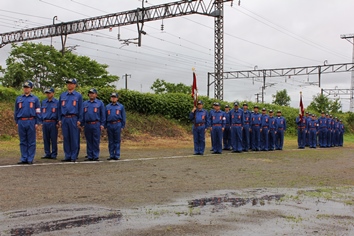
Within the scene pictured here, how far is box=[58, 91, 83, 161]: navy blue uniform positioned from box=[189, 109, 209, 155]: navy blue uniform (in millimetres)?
5154

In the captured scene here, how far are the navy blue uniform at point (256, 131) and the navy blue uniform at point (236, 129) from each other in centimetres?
204

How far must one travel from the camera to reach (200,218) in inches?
202

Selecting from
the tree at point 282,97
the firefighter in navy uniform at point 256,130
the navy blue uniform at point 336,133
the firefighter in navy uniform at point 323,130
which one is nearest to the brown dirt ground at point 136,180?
the firefighter in navy uniform at point 256,130

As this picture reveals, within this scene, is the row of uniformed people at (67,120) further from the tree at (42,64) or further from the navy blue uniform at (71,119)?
the tree at (42,64)

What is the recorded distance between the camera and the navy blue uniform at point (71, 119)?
35.8ft

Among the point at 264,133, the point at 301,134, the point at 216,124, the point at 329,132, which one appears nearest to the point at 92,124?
the point at 216,124

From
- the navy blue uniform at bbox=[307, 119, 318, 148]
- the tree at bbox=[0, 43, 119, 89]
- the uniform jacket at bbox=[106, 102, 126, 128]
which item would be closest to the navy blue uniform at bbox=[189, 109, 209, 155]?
the uniform jacket at bbox=[106, 102, 126, 128]

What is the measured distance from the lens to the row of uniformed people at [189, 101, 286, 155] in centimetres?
1528

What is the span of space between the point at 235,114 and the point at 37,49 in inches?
1238

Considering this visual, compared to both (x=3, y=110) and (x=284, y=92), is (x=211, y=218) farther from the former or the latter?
(x=284, y=92)

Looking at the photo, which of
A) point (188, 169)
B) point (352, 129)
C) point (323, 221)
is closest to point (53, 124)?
point (188, 169)

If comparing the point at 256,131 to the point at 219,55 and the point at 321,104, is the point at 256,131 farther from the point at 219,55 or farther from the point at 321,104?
the point at 321,104

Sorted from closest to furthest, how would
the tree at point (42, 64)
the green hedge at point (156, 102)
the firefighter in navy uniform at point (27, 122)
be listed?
the firefighter in navy uniform at point (27, 122) < the green hedge at point (156, 102) < the tree at point (42, 64)

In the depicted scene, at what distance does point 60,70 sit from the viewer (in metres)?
44.1
